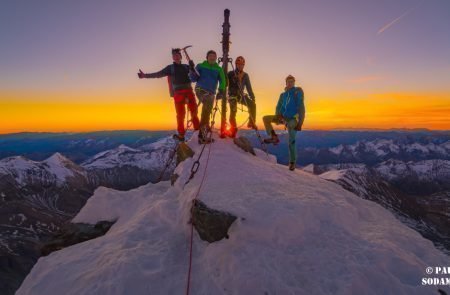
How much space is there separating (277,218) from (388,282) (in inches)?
127

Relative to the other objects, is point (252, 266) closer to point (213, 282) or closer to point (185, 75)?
point (213, 282)

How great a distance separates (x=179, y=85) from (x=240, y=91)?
3.66 metres

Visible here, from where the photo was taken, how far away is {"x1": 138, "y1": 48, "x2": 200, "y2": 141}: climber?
1557 cm

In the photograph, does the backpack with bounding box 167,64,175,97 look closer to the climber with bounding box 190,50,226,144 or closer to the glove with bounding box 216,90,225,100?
the climber with bounding box 190,50,226,144

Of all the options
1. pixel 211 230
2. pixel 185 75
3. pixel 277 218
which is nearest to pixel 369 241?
pixel 277 218

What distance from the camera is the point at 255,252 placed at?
8.45m

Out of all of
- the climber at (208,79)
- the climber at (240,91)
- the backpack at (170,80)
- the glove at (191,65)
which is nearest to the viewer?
the glove at (191,65)

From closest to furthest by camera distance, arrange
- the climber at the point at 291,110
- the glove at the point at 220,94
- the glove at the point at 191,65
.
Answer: the climber at the point at 291,110
the glove at the point at 191,65
the glove at the point at 220,94

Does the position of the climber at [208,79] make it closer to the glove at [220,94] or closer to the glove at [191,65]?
the glove at [220,94]

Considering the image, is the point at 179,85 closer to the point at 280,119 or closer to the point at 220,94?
the point at 220,94

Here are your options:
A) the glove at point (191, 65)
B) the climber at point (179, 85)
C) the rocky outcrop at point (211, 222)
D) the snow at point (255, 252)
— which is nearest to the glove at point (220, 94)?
the climber at point (179, 85)

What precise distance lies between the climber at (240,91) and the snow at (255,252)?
6644mm

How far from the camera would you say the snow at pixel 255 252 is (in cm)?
767

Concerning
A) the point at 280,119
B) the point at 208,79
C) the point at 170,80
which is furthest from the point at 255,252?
the point at 170,80
